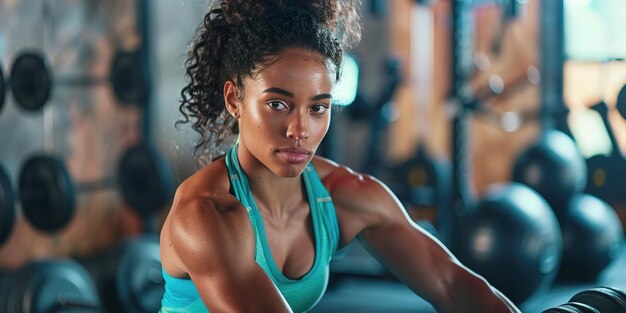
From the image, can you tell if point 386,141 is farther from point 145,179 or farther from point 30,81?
point 30,81

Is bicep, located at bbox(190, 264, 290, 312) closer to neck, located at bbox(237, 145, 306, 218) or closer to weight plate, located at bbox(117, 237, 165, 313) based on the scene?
neck, located at bbox(237, 145, 306, 218)

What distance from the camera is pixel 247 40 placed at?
4.09 feet

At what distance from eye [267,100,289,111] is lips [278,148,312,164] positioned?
0.22ft

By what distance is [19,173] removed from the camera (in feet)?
10.9

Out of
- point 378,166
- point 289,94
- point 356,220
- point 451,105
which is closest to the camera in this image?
point 289,94

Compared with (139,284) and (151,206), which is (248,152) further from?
(151,206)

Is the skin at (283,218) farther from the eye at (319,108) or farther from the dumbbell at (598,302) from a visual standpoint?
the dumbbell at (598,302)

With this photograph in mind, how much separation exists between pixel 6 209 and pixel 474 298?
222 centimetres

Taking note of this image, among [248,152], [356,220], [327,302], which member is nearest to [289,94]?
[248,152]

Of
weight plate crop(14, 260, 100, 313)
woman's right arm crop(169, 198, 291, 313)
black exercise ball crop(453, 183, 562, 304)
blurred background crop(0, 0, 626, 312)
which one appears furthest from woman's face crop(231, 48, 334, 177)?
black exercise ball crop(453, 183, 562, 304)

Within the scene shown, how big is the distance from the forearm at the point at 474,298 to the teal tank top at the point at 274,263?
0.23 meters

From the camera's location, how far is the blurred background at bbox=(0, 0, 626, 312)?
3309mm

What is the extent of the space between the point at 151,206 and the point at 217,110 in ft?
8.38

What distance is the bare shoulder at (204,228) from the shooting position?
1158 mm
